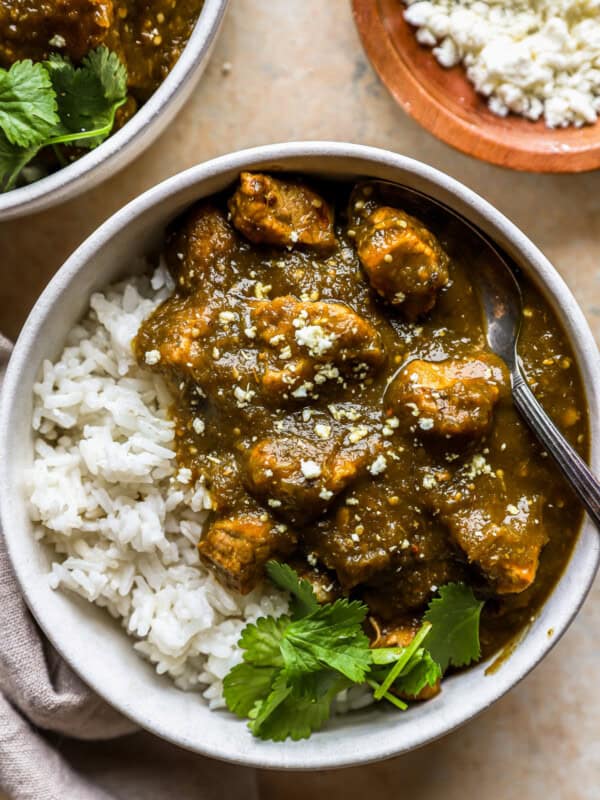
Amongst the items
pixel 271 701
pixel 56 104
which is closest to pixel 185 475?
pixel 271 701

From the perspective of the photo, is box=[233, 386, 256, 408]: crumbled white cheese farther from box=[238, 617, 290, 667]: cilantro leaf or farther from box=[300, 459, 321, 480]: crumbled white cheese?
box=[238, 617, 290, 667]: cilantro leaf

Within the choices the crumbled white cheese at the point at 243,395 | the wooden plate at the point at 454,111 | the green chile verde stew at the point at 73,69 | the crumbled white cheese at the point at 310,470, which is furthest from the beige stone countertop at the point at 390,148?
the crumbled white cheese at the point at 310,470

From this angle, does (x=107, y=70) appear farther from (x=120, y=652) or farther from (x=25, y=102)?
(x=120, y=652)

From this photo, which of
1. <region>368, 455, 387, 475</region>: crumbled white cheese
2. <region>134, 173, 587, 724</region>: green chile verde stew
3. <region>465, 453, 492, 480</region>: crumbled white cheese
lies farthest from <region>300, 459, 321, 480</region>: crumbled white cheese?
<region>465, 453, 492, 480</region>: crumbled white cheese

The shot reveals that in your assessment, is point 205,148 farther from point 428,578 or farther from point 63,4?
point 428,578

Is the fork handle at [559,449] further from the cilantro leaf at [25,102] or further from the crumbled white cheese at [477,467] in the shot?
the cilantro leaf at [25,102]

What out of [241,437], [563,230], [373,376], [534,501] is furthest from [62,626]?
[563,230]
